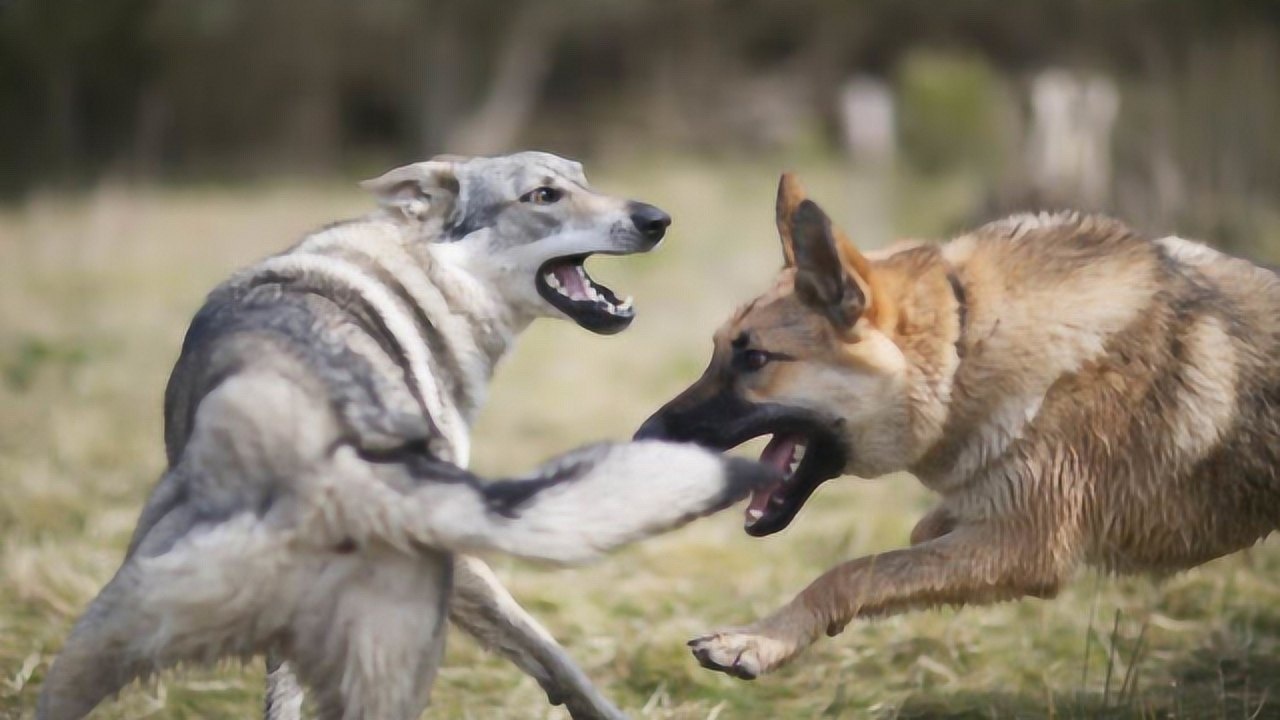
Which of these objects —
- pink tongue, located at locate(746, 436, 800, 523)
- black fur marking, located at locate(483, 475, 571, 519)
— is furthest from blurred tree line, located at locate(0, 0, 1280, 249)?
black fur marking, located at locate(483, 475, 571, 519)

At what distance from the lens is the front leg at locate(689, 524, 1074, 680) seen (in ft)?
11.0

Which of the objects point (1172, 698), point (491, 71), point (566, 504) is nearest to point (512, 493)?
point (566, 504)

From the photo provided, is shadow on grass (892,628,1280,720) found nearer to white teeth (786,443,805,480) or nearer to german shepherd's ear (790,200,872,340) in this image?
white teeth (786,443,805,480)

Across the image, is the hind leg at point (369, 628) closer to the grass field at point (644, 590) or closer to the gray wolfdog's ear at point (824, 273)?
the grass field at point (644, 590)

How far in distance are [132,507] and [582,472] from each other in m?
3.84

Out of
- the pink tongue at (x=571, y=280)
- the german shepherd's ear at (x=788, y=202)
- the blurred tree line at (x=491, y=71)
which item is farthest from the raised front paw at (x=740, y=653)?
the blurred tree line at (x=491, y=71)

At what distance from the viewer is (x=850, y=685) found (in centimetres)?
417

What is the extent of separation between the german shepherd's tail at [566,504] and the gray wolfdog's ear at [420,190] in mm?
1364

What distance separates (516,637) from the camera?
3490mm

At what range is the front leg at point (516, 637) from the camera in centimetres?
346

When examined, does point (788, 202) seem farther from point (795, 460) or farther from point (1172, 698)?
point (1172, 698)

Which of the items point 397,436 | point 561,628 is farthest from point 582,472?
point 561,628

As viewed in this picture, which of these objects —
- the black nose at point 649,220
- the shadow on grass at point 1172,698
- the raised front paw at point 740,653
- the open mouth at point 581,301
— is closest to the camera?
the raised front paw at point 740,653

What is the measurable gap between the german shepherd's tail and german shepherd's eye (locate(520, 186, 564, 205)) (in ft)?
4.79
